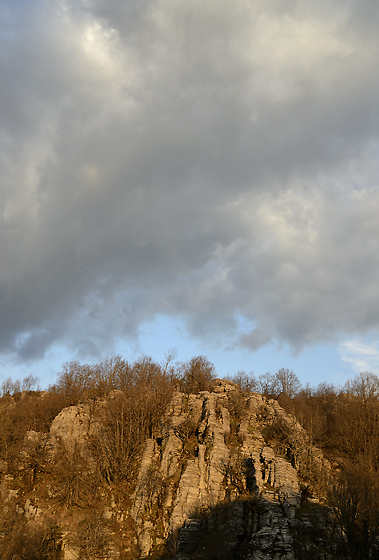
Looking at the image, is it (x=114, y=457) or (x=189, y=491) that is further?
(x=114, y=457)

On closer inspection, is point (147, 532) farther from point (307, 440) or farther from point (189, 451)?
point (307, 440)

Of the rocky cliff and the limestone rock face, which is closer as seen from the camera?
the rocky cliff

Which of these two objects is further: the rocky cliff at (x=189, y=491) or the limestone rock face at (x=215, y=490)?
the limestone rock face at (x=215, y=490)

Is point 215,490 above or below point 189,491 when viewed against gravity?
above

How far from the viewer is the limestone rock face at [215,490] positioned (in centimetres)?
3928

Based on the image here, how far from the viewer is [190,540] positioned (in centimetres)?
4131

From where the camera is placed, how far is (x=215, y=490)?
45906 mm

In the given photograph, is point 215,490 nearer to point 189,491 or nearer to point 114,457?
point 189,491

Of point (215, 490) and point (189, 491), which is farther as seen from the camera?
point (215, 490)

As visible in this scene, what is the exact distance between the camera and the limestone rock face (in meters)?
39.3


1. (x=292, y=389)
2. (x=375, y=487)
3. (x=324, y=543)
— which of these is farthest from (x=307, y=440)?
(x=292, y=389)

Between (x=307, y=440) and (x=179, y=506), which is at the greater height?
(x=307, y=440)

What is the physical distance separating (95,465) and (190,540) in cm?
1870

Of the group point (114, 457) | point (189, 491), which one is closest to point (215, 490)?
point (189, 491)
